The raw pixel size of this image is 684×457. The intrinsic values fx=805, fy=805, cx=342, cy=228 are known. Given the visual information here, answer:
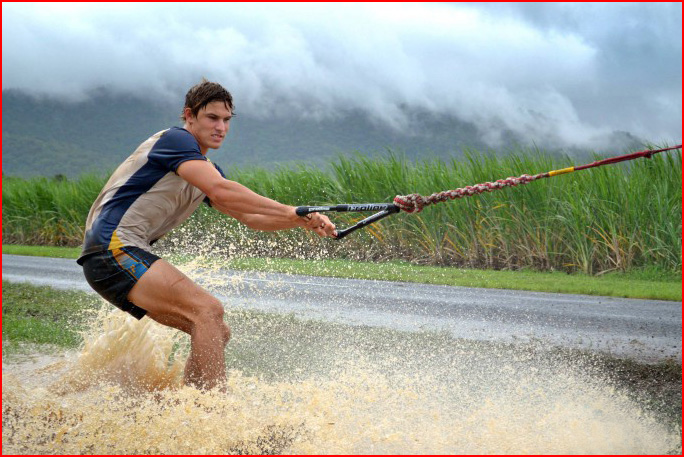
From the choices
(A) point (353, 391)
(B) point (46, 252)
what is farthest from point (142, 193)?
(B) point (46, 252)

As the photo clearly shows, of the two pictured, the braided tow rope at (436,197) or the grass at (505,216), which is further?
the grass at (505,216)

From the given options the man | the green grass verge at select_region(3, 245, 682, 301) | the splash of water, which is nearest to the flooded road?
the splash of water

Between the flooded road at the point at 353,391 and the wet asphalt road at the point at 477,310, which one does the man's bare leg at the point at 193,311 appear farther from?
the wet asphalt road at the point at 477,310

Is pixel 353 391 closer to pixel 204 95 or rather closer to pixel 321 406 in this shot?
pixel 321 406

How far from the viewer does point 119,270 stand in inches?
174

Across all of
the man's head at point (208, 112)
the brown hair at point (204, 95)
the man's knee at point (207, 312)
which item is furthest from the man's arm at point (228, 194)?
the man's knee at point (207, 312)

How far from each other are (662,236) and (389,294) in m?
4.95

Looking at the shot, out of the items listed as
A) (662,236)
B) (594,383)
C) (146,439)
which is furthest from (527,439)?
(662,236)

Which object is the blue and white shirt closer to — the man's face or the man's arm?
the man's arm

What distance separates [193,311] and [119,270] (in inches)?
18.8

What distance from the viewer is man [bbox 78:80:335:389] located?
14.3ft

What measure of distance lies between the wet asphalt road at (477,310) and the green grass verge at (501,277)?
0.43 m

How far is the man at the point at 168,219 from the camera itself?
436 centimetres

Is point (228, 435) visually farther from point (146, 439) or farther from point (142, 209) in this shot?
point (142, 209)
